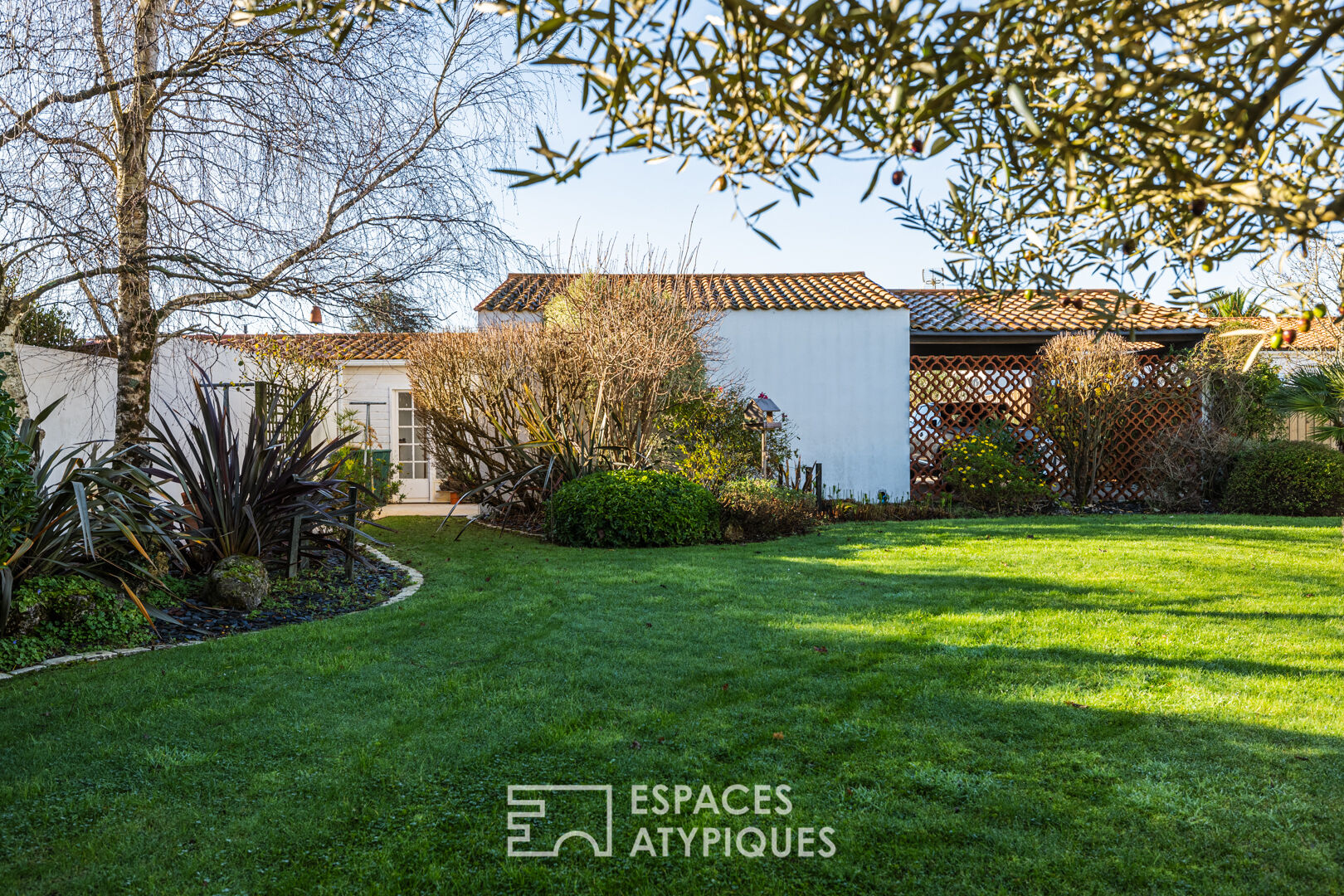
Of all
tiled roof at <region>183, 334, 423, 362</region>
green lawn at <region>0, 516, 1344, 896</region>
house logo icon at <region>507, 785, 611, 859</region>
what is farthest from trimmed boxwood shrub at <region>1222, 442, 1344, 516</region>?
house logo icon at <region>507, 785, 611, 859</region>

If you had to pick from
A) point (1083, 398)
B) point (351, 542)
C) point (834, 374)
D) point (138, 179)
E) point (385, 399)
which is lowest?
point (351, 542)

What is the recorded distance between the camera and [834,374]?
1412 centimetres

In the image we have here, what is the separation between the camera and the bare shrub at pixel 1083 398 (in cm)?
1224

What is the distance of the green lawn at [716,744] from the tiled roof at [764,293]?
26.2 feet

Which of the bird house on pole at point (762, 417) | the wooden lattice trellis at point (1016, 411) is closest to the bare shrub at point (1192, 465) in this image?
the wooden lattice trellis at point (1016, 411)

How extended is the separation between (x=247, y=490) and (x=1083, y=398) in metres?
11.7

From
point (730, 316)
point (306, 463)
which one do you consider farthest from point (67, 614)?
point (730, 316)

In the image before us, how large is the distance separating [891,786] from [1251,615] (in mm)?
3926

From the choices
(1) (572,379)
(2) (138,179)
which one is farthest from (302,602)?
(1) (572,379)

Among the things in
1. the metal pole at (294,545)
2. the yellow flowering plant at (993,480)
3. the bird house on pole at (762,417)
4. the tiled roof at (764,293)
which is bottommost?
the metal pole at (294,545)

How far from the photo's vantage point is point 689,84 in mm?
2057

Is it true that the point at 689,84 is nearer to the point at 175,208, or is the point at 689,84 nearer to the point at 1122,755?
the point at 1122,755

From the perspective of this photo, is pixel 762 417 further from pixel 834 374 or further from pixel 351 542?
pixel 351 542

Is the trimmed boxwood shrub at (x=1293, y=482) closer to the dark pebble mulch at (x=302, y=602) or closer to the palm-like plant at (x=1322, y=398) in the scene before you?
the palm-like plant at (x=1322, y=398)
